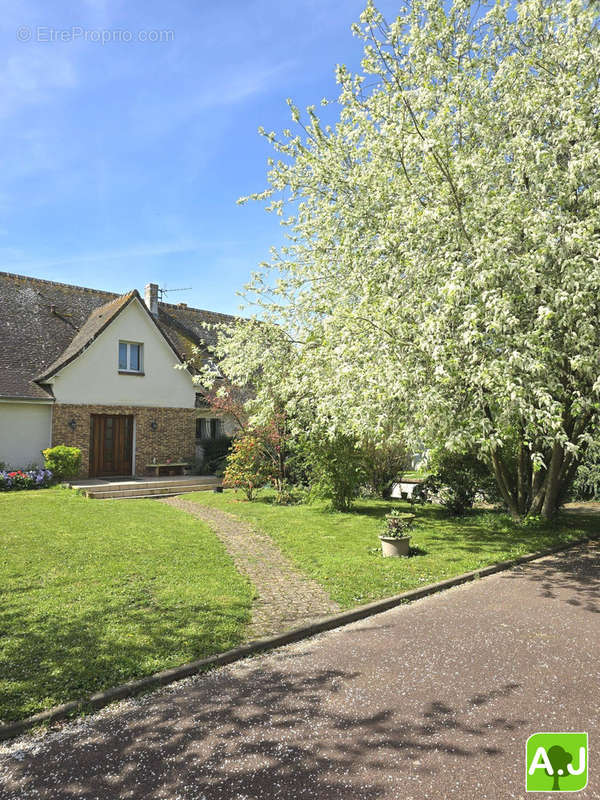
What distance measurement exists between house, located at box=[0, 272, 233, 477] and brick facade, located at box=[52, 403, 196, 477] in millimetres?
39

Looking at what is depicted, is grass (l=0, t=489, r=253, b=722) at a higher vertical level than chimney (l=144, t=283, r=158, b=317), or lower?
lower

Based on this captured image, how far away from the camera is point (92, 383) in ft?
66.6

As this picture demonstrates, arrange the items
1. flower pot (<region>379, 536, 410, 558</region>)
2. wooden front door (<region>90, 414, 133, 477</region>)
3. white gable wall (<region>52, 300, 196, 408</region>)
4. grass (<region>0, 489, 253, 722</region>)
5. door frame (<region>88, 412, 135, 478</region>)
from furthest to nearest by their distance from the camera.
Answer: wooden front door (<region>90, 414, 133, 477</region>)
door frame (<region>88, 412, 135, 478</region>)
white gable wall (<region>52, 300, 196, 408</region>)
flower pot (<region>379, 536, 410, 558</region>)
grass (<region>0, 489, 253, 722</region>)

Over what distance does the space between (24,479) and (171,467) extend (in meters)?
6.15

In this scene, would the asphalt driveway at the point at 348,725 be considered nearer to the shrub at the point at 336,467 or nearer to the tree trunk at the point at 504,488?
the tree trunk at the point at 504,488

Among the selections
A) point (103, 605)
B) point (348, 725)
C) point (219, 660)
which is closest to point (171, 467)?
point (103, 605)

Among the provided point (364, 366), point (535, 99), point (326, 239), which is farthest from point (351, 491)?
point (535, 99)

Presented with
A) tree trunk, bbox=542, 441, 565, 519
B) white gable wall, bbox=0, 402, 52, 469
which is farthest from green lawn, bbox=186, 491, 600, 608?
white gable wall, bbox=0, 402, 52, 469

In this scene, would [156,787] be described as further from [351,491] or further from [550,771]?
[351,491]

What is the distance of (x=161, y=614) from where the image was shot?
19.7 ft

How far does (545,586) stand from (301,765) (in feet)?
18.3

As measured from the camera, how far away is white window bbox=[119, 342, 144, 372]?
2152cm

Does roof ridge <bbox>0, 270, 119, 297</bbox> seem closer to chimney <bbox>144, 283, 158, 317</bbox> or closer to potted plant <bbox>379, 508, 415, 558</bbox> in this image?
chimney <bbox>144, 283, 158, 317</bbox>

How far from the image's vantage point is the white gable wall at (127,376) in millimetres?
19891
